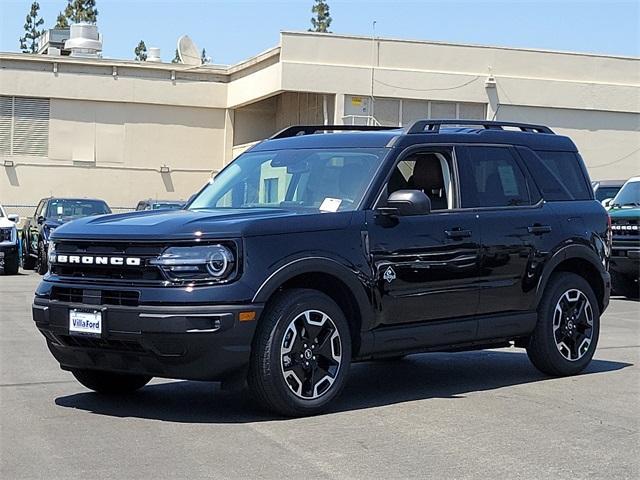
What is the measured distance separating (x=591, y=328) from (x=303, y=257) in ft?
11.1

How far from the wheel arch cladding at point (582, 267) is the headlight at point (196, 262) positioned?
3.20 metres

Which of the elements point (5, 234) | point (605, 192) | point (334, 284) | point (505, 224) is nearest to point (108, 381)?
point (334, 284)

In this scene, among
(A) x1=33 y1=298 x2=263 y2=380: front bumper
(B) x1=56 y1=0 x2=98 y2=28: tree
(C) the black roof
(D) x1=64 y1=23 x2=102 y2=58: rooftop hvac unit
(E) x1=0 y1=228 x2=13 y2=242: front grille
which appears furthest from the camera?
(B) x1=56 y1=0 x2=98 y2=28: tree

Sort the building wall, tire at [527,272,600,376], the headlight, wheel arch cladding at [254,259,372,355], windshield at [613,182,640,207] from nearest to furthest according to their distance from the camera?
the headlight, wheel arch cladding at [254,259,372,355], tire at [527,272,600,376], windshield at [613,182,640,207], the building wall

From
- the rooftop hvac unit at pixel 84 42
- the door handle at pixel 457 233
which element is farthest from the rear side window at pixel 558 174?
the rooftop hvac unit at pixel 84 42

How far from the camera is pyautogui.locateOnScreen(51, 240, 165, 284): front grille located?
7.46 metres

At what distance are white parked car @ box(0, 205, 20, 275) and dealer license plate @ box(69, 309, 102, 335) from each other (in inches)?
731

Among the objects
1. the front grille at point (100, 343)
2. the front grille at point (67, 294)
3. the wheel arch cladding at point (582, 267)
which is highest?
the wheel arch cladding at point (582, 267)

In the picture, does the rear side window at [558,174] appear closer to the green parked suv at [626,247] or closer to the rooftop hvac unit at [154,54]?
the green parked suv at [626,247]

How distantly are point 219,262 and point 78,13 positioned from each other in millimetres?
69677

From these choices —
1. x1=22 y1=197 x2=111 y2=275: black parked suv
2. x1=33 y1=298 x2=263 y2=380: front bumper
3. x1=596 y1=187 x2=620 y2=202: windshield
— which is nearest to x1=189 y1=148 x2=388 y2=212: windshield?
x1=33 y1=298 x2=263 y2=380: front bumper

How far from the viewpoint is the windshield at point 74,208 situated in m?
26.7

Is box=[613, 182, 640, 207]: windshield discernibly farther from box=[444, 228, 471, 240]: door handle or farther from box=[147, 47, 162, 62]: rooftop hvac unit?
box=[147, 47, 162, 62]: rooftop hvac unit

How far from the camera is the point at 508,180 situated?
9.51 metres
